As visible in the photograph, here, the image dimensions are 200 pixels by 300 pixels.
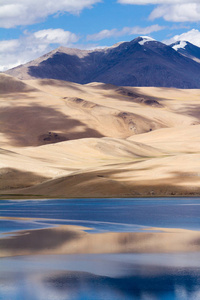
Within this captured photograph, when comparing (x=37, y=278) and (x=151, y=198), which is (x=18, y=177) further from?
(x=37, y=278)

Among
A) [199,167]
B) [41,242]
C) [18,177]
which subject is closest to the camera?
[41,242]

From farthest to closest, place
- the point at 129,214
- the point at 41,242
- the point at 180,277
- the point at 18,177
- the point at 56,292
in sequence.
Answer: the point at 18,177 → the point at 129,214 → the point at 41,242 → the point at 180,277 → the point at 56,292

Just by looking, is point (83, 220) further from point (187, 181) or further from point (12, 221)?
point (187, 181)

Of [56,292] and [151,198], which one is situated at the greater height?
[56,292]

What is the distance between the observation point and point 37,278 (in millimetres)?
26500

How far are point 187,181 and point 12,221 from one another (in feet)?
153

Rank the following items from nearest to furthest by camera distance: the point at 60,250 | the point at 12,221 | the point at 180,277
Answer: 1. the point at 180,277
2. the point at 60,250
3. the point at 12,221

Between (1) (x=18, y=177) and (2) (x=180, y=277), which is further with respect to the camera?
(1) (x=18, y=177)

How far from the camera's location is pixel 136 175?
10356 cm

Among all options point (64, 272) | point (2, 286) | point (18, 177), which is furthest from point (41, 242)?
point (18, 177)

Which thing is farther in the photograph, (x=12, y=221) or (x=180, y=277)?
(x=12, y=221)

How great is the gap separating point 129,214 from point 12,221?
11811mm

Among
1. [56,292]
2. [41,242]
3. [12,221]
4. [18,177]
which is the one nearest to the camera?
[56,292]

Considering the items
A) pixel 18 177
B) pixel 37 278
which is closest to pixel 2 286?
pixel 37 278
